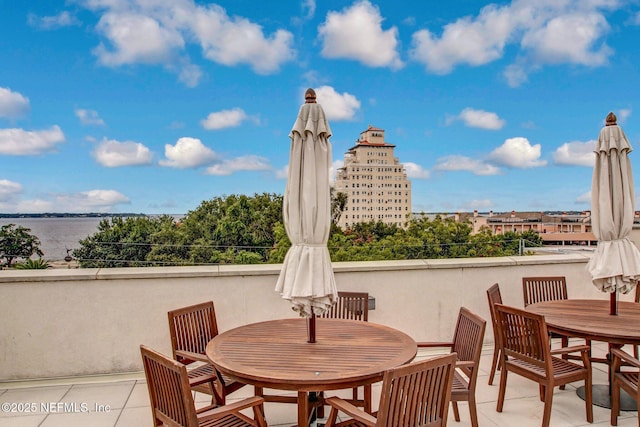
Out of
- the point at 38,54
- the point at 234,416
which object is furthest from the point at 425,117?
the point at 234,416

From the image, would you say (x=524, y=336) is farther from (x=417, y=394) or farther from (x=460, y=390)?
(x=417, y=394)

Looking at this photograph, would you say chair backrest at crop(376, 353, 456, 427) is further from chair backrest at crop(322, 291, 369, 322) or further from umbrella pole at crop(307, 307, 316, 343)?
chair backrest at crop(322, 291, 369, 322)

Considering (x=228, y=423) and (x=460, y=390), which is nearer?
(x=228, y=423)

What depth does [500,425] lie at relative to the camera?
3150 mm

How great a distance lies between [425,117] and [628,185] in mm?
29781

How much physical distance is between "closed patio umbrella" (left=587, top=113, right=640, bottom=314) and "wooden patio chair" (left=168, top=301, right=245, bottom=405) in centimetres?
289

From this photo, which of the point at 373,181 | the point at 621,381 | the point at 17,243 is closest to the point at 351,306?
the point at 621,381

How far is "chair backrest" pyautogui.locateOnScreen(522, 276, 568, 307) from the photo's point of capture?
4.43m

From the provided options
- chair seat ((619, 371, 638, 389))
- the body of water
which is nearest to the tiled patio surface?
chair seat ((619, 371, 638, 389))

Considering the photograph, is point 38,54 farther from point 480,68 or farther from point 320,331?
point 480,68

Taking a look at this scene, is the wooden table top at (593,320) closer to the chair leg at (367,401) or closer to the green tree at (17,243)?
the chair leg at (367,401)

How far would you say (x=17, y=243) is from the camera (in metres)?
6.86

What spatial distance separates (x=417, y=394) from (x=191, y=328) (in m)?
1.88

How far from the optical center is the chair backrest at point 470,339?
2.68 metres
